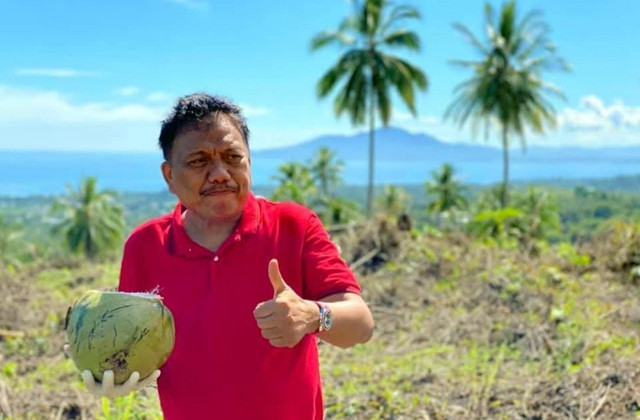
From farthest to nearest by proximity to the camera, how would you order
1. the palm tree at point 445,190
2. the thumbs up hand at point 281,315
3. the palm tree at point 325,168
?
the palm tree at point 445,190 → the palm tree at point 325,168 → the thumbs up hand at point 281,315

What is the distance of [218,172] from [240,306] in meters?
0.41

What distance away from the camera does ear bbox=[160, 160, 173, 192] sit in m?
1.99

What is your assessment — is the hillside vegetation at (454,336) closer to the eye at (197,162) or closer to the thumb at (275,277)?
the eye at (197,162)

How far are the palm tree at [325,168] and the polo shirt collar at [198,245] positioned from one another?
39395 mm

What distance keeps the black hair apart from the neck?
23cm

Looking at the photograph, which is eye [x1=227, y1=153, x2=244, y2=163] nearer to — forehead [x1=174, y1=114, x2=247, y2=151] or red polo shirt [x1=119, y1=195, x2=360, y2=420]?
forehead [x1=174, y1=114, x2=247, y2=151]

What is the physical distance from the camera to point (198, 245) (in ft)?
6.50

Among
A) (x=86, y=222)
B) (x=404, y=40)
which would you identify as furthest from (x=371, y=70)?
(x=86, y=222)

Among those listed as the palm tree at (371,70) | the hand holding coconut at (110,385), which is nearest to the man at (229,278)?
the hand holding coconut at (110,385)

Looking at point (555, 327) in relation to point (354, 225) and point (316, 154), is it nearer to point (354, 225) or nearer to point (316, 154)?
point (354, 225)

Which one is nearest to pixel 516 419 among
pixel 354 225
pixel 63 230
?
pixel 354 225

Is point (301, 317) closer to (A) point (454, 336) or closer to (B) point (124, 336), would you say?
(B) point (124, 336)

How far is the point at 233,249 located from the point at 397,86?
108 ft

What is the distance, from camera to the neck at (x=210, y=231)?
2000 mm
